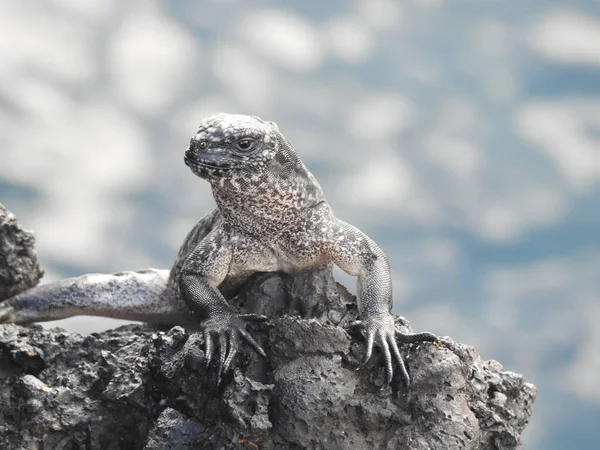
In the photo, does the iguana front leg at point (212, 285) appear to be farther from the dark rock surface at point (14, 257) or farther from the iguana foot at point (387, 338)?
the dark rock surface at point (14, 257)

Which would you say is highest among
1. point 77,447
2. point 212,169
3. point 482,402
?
point 212,169

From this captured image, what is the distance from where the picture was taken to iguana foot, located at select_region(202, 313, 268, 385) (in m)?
5.19

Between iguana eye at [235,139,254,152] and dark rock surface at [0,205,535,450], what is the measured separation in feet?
3.28

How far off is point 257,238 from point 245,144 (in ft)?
2.76

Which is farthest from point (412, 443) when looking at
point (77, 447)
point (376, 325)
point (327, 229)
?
point (77, 447)

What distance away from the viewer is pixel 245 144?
18.0 ft

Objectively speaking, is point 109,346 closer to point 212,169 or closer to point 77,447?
point 77,447

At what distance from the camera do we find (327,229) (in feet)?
19.9

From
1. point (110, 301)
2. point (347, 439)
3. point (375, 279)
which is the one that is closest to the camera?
point (347, 439)

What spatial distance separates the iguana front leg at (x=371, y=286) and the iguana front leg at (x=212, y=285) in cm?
67

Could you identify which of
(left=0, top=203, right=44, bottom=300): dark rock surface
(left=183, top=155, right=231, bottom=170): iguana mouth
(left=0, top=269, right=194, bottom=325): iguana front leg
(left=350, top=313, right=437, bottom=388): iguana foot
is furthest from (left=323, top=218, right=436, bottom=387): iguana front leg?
(left=0, top=203, right=44, bottom=300): dark rock surface

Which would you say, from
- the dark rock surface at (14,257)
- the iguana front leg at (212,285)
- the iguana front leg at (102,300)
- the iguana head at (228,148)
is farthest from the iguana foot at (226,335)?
the dark rock surface at (14,257)

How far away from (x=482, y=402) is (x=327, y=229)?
5.08 ft

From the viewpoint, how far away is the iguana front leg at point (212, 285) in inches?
216
